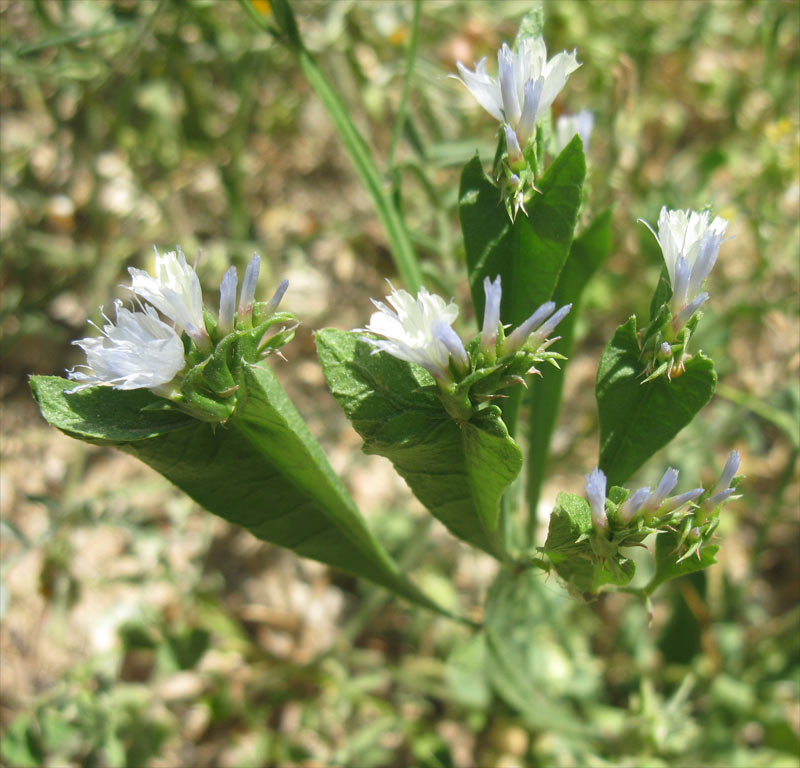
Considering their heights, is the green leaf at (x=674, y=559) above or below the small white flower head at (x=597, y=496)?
below

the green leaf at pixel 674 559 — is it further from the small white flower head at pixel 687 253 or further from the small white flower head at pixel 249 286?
the small white flower head at pixel 249 286

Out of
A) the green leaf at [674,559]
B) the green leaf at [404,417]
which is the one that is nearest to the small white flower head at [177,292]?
the green leaf at [404,417]

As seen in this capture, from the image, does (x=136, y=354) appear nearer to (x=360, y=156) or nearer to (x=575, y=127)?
(x=360, y=156)

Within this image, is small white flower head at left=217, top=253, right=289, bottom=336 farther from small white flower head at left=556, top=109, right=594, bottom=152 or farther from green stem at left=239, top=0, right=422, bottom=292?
small white flower head at left=556, top=109, right=594, bottom=152

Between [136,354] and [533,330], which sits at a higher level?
[136,354]

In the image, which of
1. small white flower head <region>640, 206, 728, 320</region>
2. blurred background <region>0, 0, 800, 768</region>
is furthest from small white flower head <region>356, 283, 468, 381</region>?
blurred background <region>0, 0, 800, 768</region>

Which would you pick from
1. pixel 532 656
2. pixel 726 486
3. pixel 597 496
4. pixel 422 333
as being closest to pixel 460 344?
pixel 422 333
